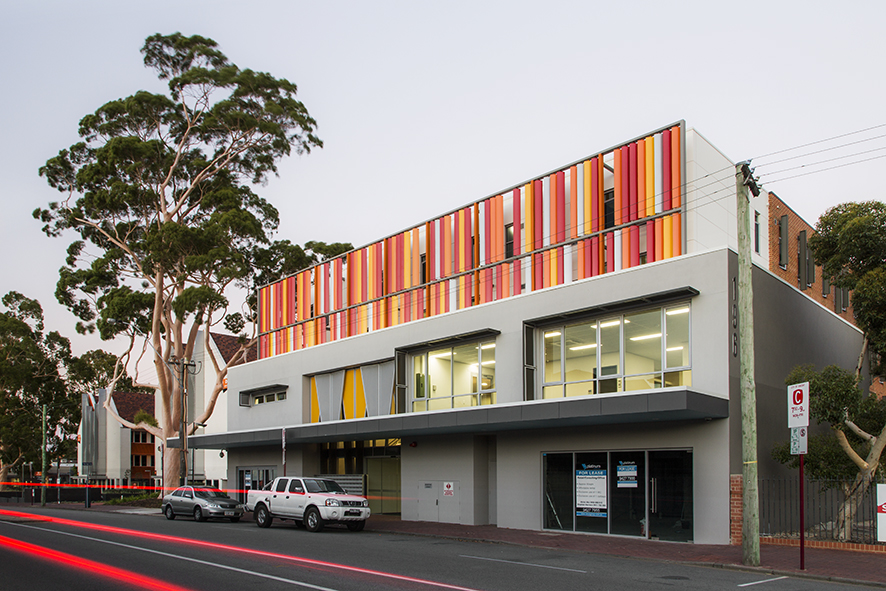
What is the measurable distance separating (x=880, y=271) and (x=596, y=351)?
7.57m

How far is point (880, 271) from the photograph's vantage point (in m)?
19.4

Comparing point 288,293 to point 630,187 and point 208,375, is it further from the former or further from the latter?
point 208,375

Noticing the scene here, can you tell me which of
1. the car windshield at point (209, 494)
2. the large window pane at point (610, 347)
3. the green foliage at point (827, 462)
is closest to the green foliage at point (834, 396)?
the green foliage at point (827, 462)

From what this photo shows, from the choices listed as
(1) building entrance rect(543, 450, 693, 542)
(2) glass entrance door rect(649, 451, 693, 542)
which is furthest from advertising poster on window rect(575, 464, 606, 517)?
(2) glass entrance door rect(649, 451, 693, 542)

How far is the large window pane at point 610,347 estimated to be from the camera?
2100 cm

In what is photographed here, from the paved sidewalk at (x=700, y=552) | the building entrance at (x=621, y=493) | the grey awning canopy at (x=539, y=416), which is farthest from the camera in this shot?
the building entrance at (x=621, y=493)

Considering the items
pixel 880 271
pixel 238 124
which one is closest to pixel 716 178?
pixel 880 271

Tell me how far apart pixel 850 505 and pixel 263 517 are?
56.3ft

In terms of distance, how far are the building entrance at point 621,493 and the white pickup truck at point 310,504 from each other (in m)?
5.76

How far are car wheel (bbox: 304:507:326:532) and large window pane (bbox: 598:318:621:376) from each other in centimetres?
938

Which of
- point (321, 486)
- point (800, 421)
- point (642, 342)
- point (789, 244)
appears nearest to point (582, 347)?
point (642, 342)

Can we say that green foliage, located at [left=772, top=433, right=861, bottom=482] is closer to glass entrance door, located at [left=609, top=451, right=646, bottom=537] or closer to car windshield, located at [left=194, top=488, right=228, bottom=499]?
glass entrance door, located at [left=609, top=451, right=646, bottom=537]

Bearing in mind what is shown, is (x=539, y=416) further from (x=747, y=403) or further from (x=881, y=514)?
(x=881, y=514)

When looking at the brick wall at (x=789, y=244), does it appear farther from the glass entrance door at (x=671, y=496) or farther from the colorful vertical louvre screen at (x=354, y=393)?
the colorful vertical louvre screen at (x=354, y=393)
